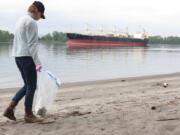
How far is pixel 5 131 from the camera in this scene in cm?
583

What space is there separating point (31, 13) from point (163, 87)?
7.13 m

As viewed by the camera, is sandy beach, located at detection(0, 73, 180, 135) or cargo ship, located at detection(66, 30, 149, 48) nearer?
sandy beach, located at detection(0, 73, 180, 135)

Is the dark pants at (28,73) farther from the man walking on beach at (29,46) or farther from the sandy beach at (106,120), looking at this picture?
the sandy beach at (106,120)

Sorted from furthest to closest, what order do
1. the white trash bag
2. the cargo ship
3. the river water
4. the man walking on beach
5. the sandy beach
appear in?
the cargo ship
the river water
the white trash bag
the man walking on beach
the sandy beach

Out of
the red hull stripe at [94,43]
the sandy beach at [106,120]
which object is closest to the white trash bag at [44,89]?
the sandy beach at [106,120]

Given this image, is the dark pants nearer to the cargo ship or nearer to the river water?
the river water

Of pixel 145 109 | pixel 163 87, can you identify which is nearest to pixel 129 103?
pixel 145 109

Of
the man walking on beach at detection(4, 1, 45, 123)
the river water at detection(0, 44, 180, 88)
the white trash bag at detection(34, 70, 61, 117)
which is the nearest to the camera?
the man walking on beach at detection(4, 1, 45, 123)

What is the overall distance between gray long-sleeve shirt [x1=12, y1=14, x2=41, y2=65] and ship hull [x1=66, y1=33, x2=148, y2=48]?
84.6 meters

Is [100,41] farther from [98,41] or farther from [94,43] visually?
[94,43]

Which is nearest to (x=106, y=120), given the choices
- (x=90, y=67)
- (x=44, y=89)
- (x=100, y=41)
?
(x=44, y=89)

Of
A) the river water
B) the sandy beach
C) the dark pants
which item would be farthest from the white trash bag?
the river water

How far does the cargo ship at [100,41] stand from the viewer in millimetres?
94875

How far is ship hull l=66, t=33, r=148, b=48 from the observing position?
311 feet
